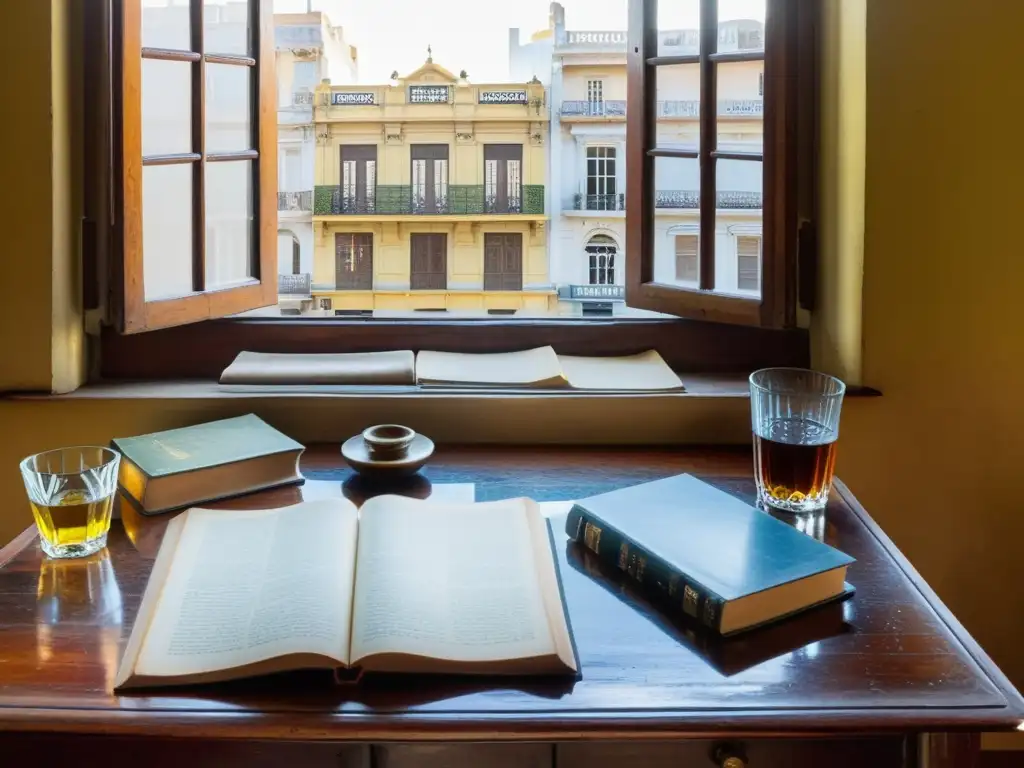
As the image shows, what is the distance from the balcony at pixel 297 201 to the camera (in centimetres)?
211

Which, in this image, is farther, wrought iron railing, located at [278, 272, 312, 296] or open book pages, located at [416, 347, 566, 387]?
wrought iron railing, located at [278, 272, 312, 296]

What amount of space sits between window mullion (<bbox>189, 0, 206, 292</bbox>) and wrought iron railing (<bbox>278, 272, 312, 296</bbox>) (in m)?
0.41

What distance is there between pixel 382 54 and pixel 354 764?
1.64 meters

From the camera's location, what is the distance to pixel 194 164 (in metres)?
1.67

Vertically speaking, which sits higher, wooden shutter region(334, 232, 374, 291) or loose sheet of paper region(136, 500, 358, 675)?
wooden shutter region(334, 232, 374, 291)

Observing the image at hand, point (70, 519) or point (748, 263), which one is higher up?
point (748, 263)

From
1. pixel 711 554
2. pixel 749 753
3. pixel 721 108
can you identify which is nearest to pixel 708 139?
pixel 721 108

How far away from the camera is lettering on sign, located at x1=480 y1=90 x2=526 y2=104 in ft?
6.76

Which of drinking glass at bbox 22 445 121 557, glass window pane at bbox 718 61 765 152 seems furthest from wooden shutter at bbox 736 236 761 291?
drinking glass at bbox 22 445 121 557

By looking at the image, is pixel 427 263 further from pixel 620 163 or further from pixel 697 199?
pixel 697 199

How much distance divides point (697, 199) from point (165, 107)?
3.22ft

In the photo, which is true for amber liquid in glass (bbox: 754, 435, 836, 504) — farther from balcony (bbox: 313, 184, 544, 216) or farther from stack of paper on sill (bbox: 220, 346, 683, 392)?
balcony (bbox: 313, 184, 544, 216)

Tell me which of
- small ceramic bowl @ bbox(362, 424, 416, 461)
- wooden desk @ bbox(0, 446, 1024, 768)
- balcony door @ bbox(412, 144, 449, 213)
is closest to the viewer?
wooden desk @ bbox(0, 446, 1024, 768)

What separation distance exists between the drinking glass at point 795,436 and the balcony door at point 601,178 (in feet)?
2.74
